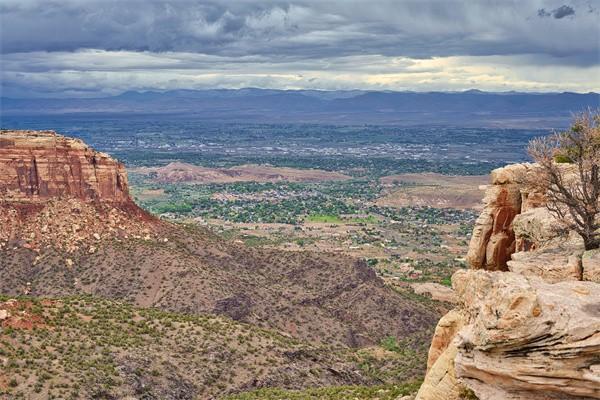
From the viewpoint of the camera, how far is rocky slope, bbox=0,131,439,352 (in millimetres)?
84625

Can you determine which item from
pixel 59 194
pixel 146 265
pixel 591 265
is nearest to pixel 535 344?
pixel 591 265

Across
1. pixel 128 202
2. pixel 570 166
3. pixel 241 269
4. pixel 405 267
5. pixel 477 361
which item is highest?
pixel 570 166

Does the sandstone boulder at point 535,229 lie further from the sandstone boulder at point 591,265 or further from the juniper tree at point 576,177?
the sandstone boulder at point 591,265

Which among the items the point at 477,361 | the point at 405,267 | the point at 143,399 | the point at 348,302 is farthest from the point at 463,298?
the point at 405,267

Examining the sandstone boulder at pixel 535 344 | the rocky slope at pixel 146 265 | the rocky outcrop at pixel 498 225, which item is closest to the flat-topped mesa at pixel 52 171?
the rocky slope at pixel 146 265

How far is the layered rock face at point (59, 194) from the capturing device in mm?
94500

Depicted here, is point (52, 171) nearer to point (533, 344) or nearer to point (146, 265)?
point (146, 265)

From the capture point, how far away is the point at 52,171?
319 feet

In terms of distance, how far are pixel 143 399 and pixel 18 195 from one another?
5235 cm

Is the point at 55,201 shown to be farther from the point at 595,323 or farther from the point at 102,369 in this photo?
the point at 595,323

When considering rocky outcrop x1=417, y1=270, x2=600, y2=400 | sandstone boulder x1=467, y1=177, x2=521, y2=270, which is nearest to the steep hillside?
sandstone boulder x1=467, y1=177, x2=521, y2=270

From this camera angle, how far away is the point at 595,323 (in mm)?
20609

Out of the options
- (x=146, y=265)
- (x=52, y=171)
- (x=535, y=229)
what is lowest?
(x=146, y=265)

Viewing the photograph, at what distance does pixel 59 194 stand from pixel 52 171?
9.68 ft
